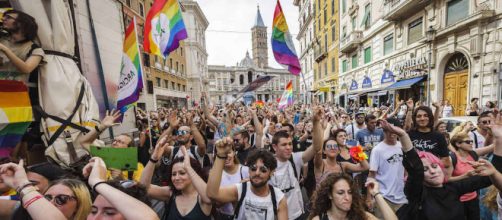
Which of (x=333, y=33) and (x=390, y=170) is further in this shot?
(x=333, y=33)

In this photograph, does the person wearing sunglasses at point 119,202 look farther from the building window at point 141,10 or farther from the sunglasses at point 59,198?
the building window at point 141,10

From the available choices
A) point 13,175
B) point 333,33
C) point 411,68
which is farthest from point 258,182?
point 333,33

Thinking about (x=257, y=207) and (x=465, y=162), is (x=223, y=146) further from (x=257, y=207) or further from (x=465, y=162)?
(x=465, y=162)

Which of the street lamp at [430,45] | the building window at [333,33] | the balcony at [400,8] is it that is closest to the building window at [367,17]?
the balcony at [400,8]

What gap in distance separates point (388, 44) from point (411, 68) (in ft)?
11.2

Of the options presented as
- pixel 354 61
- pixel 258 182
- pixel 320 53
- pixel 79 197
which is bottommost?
pixel 258 182

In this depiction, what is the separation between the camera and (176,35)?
→ 17.4 feet

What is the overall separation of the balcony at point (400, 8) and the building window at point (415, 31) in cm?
63

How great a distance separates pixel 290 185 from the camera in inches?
114

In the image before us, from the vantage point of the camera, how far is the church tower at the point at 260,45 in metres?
105

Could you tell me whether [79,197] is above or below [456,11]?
below

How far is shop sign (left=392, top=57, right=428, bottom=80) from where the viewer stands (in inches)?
551

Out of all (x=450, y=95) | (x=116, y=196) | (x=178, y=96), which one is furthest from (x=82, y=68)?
(x=178, y=96)

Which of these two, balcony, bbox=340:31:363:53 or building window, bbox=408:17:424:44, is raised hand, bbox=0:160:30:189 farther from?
balcony, bbox=340:31:363:53
